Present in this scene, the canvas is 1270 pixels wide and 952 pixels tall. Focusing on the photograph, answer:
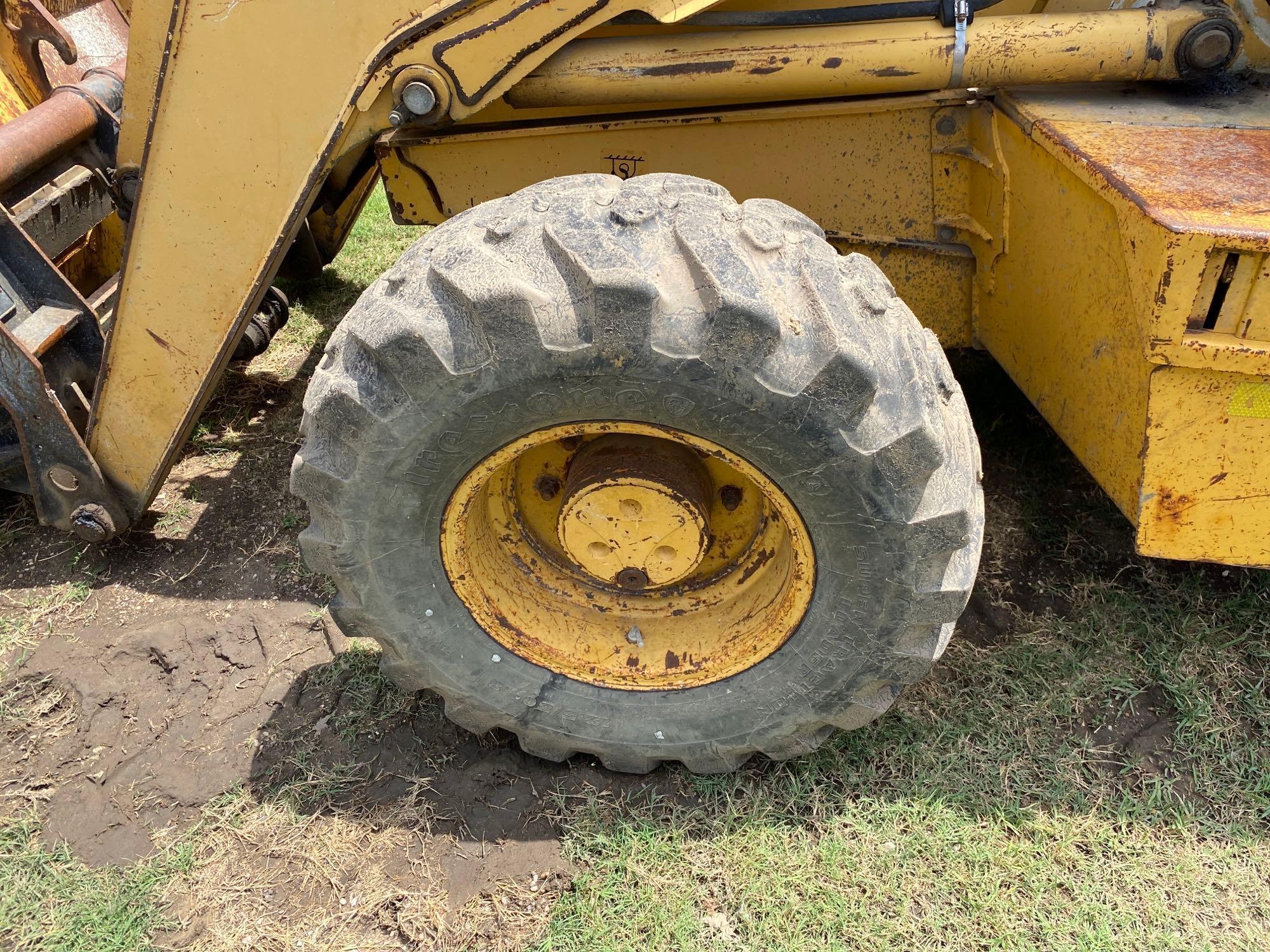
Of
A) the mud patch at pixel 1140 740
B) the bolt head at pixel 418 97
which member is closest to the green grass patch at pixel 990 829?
the mud patch at pixel 1140 740

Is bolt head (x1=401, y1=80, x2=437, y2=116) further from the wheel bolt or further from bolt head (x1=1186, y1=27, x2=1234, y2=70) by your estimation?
bolt head (x1=1186, y1=27, x2=1234, y2=70)

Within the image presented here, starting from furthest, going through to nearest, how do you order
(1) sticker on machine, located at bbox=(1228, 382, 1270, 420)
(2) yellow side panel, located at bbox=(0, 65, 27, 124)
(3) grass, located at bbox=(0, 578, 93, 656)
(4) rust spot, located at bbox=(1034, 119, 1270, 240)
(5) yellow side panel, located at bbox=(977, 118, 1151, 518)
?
(2) yellow side panel, located at bbox=(0, 65, 27, 124) → (3) grass, located at bbox=(0, 578, 93, 656) → (5) yellow side panel, located at bbox=(977, 118, 1151, 518) → (1) sticker on machine, located at bbox=(1228, 382, 1270, 420) → (4) rust spot, located at bbox=(1034, 119, 1270, 240)

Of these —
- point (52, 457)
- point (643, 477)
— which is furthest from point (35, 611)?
point (643, 477)

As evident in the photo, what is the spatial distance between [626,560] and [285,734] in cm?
116

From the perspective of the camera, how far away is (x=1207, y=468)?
198 cm

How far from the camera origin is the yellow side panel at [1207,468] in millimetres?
1891

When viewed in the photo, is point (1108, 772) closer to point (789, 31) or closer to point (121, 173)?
point (789, 31)

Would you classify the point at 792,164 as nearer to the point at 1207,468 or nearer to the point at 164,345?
the point at 1207,468

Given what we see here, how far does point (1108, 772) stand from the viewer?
7.94ft

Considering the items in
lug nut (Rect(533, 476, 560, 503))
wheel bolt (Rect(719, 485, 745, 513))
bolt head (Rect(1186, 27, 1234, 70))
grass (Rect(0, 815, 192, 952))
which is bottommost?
grass (Rect(0, 815, 192, 952))

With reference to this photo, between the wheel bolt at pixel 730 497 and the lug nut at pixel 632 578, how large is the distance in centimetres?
28

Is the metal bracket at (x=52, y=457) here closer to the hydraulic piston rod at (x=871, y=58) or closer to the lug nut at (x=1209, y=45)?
the hydraulic piston rod at (x=871, y=58)

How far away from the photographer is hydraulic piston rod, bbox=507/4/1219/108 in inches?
87.7

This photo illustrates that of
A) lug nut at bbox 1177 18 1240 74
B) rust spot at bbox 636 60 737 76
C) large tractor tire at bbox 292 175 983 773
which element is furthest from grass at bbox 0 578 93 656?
lug nut at bbox 1177 18 1240 74
